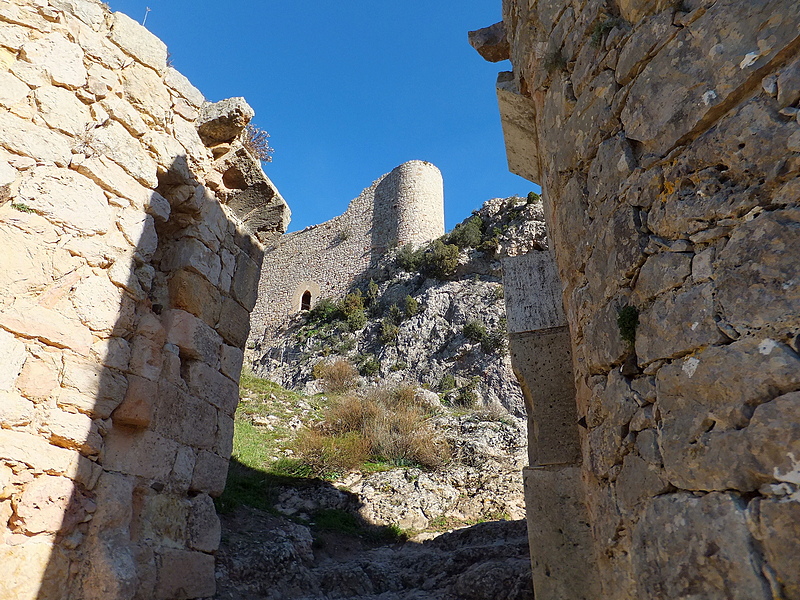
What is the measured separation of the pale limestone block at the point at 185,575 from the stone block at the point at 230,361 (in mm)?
1244

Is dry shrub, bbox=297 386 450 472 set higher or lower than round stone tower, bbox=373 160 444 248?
lower

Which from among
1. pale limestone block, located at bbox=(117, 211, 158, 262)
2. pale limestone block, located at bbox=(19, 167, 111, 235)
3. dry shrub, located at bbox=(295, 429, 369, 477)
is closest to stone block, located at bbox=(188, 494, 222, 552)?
pale limestone block, located at bbox=(117, 211, 158, 262)

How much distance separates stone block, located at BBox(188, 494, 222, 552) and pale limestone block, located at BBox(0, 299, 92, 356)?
1.22 meters

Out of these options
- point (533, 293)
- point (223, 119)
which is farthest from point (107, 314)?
point (533, 293)

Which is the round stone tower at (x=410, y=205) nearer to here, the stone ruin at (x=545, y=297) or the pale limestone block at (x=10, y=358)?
the stone ruin at (x=545, y=297)

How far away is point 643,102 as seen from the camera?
2203 mm

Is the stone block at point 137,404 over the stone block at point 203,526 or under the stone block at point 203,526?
over

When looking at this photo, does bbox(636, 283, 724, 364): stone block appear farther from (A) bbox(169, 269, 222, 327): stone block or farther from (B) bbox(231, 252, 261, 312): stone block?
(B) bbox(231, 252, 261, 312): stone block

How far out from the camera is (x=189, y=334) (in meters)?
3.72

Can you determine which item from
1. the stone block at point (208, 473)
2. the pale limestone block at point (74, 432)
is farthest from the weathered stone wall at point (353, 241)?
the pale limestone block at point (74, 432)

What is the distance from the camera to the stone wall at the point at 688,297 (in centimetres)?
152

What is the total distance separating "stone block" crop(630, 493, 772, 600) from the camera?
148 centimetres

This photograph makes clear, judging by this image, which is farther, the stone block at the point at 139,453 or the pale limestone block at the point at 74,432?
the stone block at the point at 139,453

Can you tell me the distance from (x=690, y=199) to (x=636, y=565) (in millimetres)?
1248
